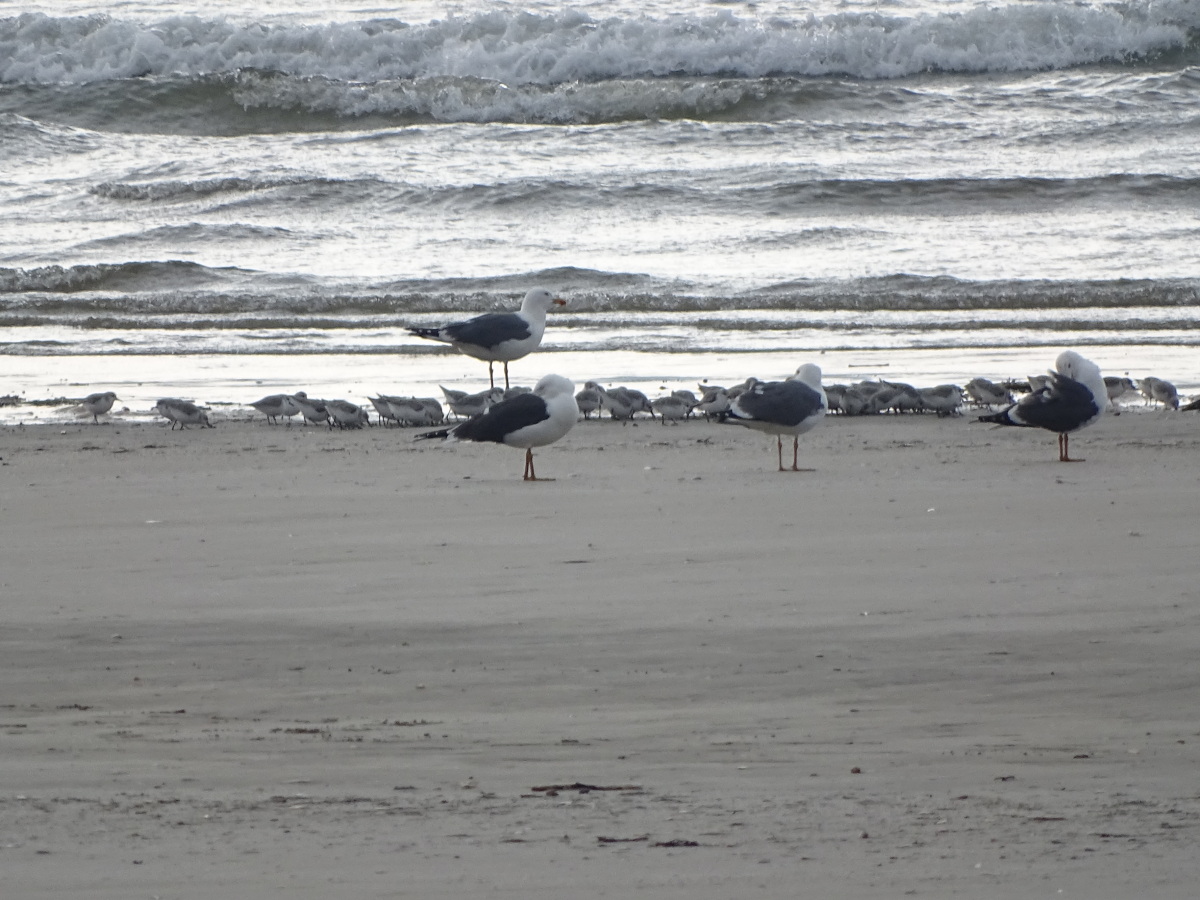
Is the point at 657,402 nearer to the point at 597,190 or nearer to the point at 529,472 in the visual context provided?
the point at 529,472

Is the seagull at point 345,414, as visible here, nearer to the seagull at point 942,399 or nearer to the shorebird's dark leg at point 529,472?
the shorebird's dark leg at point 529,472

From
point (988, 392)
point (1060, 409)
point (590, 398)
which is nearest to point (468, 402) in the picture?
point (590, 398)

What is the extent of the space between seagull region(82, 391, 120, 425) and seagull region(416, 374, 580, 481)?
2.70m

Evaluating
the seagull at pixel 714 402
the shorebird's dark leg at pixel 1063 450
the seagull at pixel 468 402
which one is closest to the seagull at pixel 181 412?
the seagull at pixel 468 402

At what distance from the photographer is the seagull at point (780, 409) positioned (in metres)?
8.28

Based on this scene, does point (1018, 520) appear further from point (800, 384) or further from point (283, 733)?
point (283, 733)

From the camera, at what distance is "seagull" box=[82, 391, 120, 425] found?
1010 centimetres

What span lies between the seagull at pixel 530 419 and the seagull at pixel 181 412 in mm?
2035

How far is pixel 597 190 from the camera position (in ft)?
74.5

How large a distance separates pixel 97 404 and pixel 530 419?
10.6ft

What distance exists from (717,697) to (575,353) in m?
9.18

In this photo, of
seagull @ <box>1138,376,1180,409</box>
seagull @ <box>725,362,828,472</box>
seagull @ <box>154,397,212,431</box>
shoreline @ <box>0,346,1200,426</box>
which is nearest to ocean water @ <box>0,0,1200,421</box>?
shoreline @ <box>0,346,1200,426</box>

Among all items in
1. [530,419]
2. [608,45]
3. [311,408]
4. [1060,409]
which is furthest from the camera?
[608,45]

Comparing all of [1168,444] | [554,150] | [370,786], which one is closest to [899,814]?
[370,786]
